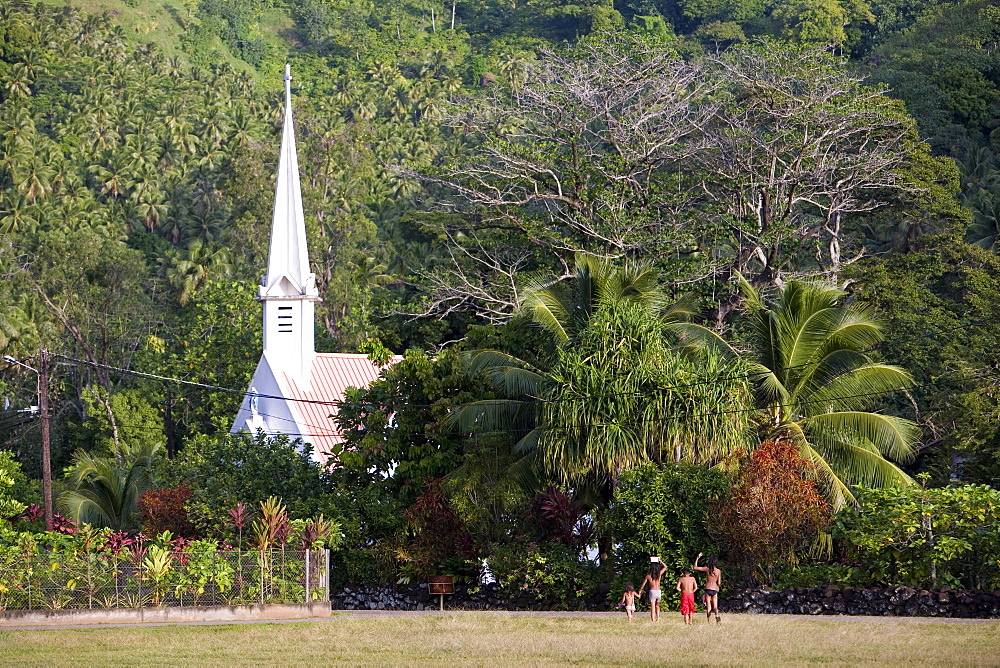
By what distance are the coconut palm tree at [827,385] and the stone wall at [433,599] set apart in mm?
4799

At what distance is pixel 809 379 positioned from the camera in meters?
29.2

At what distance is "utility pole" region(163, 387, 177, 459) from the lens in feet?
184

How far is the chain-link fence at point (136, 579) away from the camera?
2506cm

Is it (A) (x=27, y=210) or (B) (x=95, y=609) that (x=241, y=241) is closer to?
(A) (x=27, y=210)

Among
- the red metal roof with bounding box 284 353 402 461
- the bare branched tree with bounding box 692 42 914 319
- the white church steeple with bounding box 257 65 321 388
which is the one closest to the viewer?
the bare branched tree with bounding box 692 42 914 319

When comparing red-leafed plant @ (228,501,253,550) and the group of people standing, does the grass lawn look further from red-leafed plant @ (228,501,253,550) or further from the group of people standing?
red-leafed plant @ (228,501,253,550)

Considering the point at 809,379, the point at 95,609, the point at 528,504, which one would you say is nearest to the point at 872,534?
the point at 809,379

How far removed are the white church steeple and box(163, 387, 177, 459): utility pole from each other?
433 inches

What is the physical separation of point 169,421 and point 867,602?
117 feet

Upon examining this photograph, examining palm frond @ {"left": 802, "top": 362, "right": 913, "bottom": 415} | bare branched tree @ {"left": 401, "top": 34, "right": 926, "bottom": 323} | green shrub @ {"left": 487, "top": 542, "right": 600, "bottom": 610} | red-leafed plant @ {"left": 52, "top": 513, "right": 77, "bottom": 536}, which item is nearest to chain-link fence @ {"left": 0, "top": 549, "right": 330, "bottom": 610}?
red-leafed plant @ {"left": 52, "top": 513, "right": 77, "bottom": 536}

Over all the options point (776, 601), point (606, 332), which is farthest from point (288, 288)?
point (776, 601)

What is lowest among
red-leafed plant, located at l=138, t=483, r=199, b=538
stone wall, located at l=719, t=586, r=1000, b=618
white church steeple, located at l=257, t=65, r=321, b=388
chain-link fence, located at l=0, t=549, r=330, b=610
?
stone wall, located at l=719, t=586, r=1000, b=618

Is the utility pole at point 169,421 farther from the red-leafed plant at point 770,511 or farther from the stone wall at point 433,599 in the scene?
the red-leafed plant at point 770,511

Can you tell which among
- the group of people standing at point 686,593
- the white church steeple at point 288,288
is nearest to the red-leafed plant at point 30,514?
the white church steeple at point 288,288
